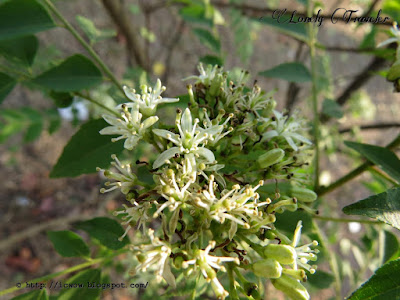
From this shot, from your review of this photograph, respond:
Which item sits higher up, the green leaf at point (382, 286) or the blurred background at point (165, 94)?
the blurred background at point (165, 94)

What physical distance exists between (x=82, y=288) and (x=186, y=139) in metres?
0.77

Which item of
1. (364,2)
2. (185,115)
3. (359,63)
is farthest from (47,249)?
(359,63)

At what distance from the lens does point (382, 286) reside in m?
0.87

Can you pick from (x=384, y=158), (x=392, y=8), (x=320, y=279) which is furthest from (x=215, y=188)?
(x=392, y=8)

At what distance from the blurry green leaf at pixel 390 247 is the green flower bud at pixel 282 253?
3.10 ft

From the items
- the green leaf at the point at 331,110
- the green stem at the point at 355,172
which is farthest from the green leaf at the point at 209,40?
the green stem at the point at 355,172

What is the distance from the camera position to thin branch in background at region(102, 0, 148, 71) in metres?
2.75

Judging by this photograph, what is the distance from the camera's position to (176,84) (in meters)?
5.15

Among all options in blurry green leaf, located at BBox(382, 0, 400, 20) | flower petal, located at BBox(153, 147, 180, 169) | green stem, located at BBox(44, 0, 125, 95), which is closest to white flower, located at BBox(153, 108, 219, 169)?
flower petal, located at BBox(153, 147, 180, 169)

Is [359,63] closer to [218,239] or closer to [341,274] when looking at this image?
[341,274]

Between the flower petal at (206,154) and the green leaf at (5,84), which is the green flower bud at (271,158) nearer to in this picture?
the flower petal at (206,154)

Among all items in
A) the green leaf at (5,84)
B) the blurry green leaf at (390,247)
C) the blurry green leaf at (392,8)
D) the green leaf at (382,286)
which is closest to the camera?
the green leaf at (382,286)

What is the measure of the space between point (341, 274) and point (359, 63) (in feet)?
16.6

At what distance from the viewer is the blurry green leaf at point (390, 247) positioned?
5.46 feet
